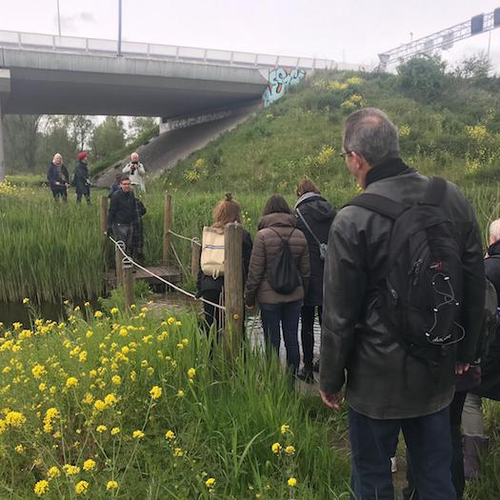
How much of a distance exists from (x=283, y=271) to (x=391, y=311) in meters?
2.18

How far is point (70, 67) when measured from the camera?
22781 mm

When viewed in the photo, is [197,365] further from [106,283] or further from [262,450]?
[106,283]

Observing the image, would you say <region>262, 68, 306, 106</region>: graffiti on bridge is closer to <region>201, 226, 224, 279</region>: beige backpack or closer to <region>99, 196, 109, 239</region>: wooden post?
<region>99, 196, 109, 239</region>: wooden post

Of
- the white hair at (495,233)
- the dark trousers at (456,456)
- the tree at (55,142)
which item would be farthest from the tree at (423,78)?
the tree at (55,142)

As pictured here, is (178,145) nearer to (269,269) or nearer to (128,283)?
(128,283)

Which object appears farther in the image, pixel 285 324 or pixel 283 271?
pixel 285 324

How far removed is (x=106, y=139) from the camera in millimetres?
45000

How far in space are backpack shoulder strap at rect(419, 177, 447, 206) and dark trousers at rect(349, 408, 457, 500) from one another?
0.91 meters

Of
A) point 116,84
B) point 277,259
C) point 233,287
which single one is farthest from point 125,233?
point 116,84

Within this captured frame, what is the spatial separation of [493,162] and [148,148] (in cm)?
2272

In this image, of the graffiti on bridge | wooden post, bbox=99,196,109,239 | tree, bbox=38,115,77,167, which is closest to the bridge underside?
the graffiti on bridge

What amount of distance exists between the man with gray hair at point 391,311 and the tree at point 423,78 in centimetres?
2506

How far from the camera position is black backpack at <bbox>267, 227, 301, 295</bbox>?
4137mm

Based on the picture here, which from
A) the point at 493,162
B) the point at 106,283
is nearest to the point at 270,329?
the point at 106,283
